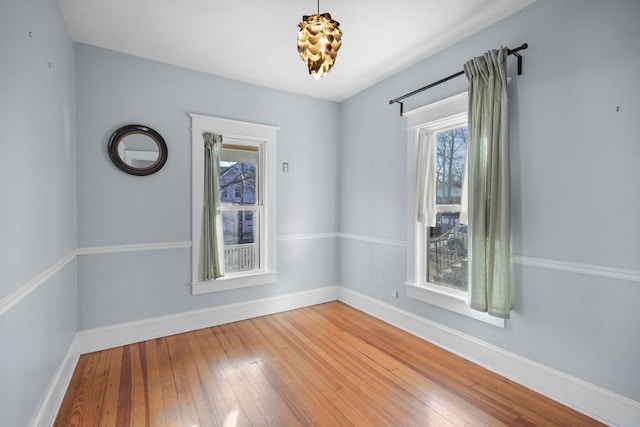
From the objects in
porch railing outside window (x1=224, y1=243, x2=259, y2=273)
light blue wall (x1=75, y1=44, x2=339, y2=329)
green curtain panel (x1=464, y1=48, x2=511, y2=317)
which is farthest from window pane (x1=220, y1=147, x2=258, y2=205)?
green curtain panel (x1=464, y1=48, x2=511, y2=317)

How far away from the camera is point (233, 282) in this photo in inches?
138

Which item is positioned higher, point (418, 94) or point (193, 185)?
point (418, 94)

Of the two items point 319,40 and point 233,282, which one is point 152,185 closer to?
point 233,282

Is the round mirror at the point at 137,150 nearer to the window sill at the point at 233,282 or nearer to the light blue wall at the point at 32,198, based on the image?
the light blue wall at the point at 32,198

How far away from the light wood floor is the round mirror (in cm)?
175

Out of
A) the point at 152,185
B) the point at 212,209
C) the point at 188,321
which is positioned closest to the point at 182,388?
the point at 188,321

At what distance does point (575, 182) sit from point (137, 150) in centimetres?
367

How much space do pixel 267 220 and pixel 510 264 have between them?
260 cm

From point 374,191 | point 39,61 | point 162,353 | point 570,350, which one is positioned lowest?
point 162,353

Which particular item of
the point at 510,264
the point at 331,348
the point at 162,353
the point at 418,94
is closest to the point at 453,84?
the point at 418,94

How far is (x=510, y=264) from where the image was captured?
2.25 metres

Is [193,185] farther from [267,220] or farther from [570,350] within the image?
[570,350]

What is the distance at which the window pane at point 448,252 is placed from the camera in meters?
2.83

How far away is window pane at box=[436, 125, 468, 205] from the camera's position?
112 inches
